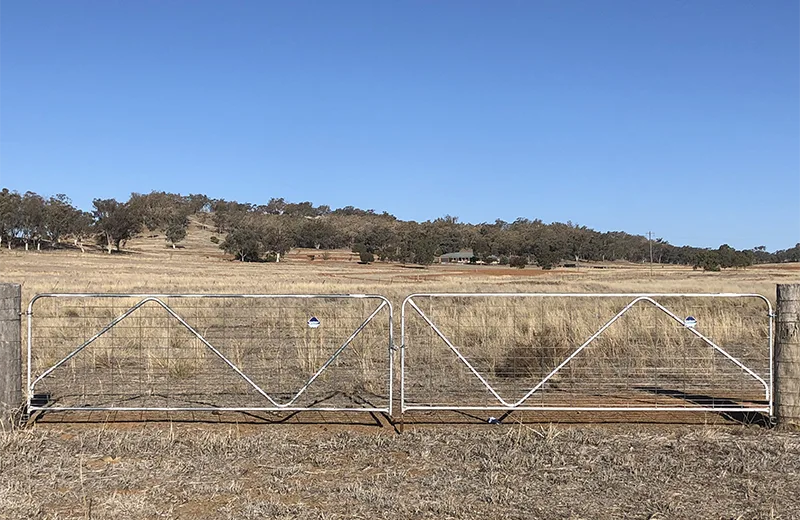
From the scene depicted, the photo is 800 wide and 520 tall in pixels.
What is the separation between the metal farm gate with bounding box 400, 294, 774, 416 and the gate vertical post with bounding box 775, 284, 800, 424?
24cm

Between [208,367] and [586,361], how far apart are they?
6.41 m

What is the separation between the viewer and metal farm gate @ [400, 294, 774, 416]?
8819 mm

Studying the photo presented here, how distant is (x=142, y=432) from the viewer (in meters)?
7.64

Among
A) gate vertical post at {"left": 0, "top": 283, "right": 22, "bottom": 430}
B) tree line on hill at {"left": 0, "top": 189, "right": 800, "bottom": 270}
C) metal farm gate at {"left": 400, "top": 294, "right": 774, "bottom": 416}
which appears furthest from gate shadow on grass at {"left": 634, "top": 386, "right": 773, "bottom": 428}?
tree line on hill at {"left": 0, "top": 189, "right": 800, "bottom": 270}

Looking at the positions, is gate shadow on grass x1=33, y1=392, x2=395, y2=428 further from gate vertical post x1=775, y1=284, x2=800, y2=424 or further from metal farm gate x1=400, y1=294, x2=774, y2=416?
gate vertical post x1=775, y1=284, x2=800, y2=424

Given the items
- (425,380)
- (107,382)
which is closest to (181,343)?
(107,382)

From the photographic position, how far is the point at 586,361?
12766 mm

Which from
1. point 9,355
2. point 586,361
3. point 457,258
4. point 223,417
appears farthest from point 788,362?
point 457,258

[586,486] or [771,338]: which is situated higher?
[771,338]

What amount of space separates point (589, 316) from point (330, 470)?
39.6ft

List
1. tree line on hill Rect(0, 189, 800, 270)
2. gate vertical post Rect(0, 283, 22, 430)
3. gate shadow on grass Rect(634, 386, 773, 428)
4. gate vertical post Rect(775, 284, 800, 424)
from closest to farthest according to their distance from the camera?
1. gate vertical post Rect(0, 283, 22, 430)
2. gate vertical post Rect(775, 284, 800, 424)
3. gate shadow on grass Rect(634, 386, 773, 428)
4. tree line on hill Rect(0, 189, 800, 270)

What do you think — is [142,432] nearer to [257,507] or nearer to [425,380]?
[257,507]

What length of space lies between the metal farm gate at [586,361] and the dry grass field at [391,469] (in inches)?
32.7

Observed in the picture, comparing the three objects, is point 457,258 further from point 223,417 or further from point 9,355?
point 9,355
